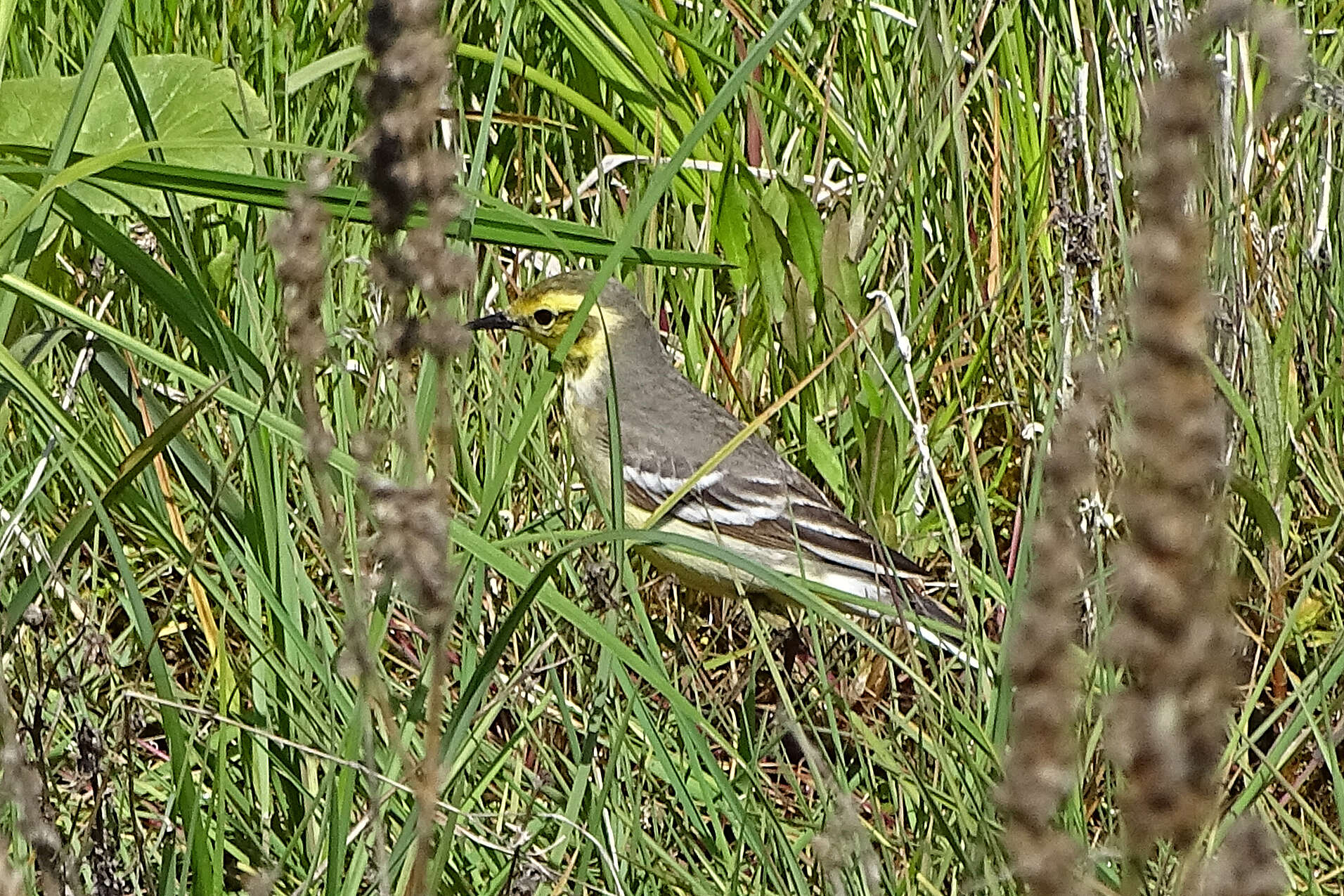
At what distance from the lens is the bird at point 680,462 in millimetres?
4414

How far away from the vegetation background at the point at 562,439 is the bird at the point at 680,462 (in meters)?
0.11

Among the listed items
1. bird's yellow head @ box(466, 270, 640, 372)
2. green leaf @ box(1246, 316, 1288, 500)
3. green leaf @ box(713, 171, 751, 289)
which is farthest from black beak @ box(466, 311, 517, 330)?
green leaf @ box(1246, 316, 1288, 500)

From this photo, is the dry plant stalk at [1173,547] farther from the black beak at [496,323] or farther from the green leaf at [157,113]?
the black beak at [496,323]

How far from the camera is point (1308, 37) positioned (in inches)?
159

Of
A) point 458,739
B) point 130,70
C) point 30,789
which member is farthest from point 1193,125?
point 130,70

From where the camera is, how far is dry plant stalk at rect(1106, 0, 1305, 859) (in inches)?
29.7

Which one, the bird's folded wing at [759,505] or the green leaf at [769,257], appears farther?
the bird's folded wing at [759,505]

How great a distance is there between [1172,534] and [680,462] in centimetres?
429

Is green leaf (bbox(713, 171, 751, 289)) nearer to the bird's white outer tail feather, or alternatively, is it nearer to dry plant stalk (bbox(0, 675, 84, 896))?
the bird's white outer tail feather

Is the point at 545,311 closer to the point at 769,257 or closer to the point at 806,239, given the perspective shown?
the point at 769,257

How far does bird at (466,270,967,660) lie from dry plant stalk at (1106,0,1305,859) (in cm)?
331

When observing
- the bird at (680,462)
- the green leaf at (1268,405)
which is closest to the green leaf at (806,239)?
the bird at (680,462)

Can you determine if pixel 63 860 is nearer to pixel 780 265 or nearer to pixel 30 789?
pixel 30 789

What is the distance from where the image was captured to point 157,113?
12.8 feet
